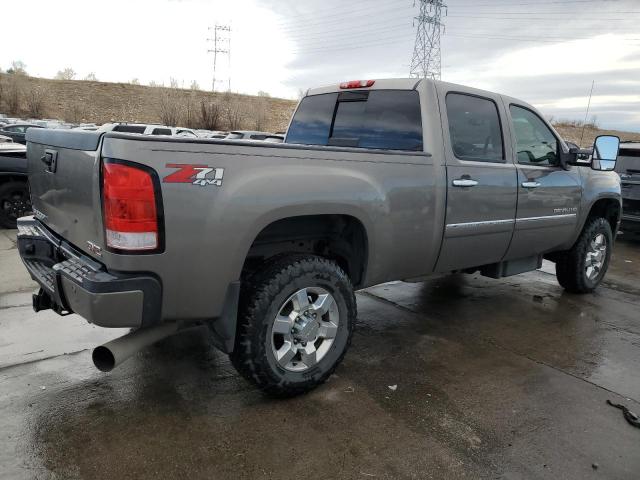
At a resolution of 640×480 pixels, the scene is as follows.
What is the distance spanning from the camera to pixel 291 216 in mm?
2791

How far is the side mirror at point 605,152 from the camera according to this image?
15.6ft

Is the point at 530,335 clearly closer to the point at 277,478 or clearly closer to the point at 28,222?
the point at 277,478

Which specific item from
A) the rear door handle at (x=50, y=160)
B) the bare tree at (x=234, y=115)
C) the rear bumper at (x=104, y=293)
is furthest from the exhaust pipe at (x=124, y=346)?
the bare tree at (x=234, y=115)

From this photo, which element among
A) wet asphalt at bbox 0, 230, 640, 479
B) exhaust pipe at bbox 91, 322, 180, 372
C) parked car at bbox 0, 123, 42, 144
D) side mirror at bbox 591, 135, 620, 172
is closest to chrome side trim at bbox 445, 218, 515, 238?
wet asphalt at bbox 0, 230, 640, 479

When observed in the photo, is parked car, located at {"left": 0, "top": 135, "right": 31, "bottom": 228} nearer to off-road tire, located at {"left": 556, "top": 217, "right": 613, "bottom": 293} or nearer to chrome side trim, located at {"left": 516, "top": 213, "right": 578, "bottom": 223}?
chrome side trim, located at {"left": 516, "top": 213, "right": 578, "bottom": 223}

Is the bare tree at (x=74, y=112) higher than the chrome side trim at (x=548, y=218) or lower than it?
higher

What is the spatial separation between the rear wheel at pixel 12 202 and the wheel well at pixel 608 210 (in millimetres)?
7830

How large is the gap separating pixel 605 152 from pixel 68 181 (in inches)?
185

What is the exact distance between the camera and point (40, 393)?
9.84 ft

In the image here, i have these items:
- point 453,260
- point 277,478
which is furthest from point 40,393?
point 453,260

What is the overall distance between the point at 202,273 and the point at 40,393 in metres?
1.43

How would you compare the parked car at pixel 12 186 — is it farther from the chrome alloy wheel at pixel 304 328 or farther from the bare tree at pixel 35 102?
the bare tree at pixel 35 102

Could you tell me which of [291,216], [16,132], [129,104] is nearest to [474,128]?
[291,216]

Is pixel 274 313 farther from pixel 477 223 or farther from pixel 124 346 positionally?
pixel 477 223
